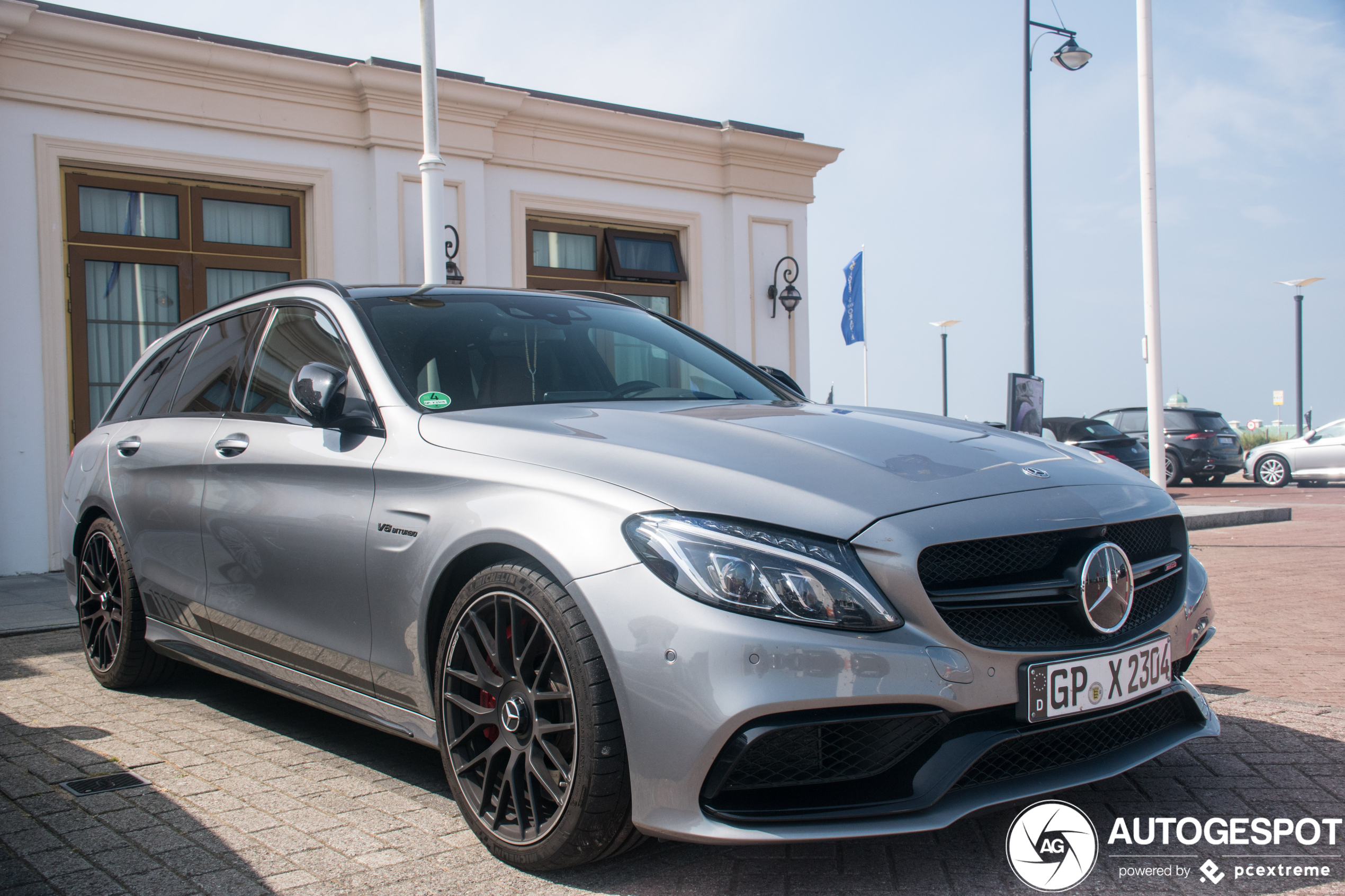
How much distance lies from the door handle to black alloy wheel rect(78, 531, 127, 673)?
1065 millimetres

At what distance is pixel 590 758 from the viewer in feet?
7.80

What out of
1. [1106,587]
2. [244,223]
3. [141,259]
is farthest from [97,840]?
[244,223]

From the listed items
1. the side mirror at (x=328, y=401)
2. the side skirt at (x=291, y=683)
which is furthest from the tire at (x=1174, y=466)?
the side mirror at (x=328, y=401)

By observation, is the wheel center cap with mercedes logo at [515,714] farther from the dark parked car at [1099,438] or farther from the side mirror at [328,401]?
the dark parked car at [1099,438]

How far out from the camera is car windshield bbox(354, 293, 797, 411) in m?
3.39

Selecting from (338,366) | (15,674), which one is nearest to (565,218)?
(15,674)

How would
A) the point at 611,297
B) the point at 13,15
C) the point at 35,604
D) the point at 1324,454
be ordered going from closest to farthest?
the point at 611,297
the point at 35,604
the point at 13,15
the point at 1324,454

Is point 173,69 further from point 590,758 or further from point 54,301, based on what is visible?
point 590,758

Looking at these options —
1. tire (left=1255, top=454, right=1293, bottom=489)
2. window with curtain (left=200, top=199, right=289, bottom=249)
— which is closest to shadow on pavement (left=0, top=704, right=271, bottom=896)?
window with curtain (left=200, top=199, right=289, bottom=249)

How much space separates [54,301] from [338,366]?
272 inches

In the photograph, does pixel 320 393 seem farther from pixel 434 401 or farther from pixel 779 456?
pixel 779 456

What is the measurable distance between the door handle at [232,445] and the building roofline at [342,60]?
7.01 metres

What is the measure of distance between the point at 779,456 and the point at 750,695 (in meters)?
0.66

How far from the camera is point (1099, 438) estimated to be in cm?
1986
